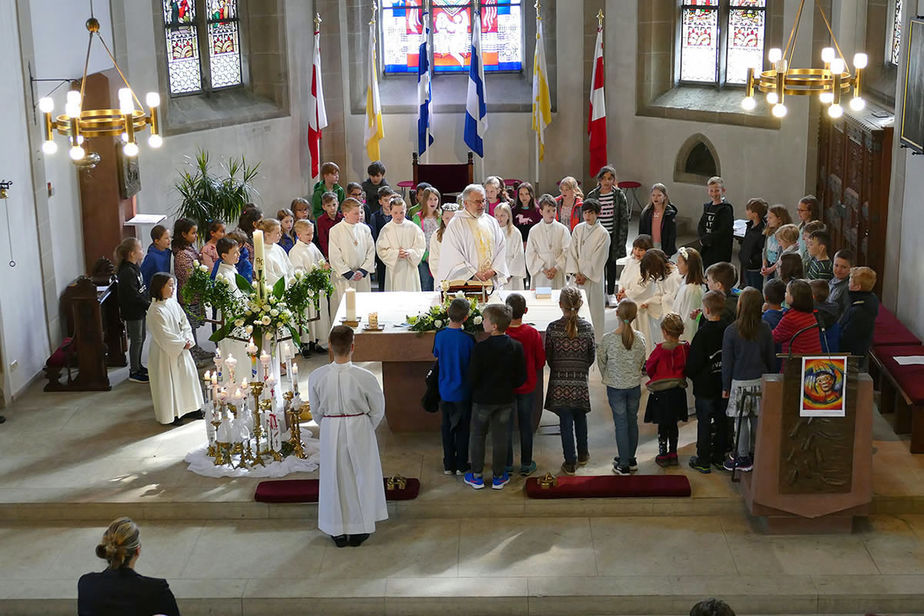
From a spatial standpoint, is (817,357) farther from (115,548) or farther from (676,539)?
(115,548)

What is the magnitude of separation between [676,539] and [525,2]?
38.1 feet

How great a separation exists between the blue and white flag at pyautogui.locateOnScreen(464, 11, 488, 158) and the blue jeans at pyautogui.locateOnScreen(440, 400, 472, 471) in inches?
349

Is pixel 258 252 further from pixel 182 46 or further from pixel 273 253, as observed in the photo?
pixel 182 46

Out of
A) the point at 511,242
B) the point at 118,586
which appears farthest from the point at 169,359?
the point at 118,586

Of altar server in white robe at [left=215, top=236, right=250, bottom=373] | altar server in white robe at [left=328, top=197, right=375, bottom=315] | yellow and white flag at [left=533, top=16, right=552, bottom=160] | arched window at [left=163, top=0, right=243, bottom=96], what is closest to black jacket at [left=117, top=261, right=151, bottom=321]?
altar server in white robe at [left=215, top=236, right=250, bottom=373]

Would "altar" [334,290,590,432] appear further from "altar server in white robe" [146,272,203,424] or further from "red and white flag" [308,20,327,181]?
"red and white flag" [308,20,327,181]

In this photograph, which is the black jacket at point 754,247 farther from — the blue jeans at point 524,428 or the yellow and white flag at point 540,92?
the yellow and white flag at point 540,92

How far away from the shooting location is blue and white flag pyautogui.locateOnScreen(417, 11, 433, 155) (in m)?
17.3

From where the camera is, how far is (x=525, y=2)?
1814cm

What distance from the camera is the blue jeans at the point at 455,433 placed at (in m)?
8.93

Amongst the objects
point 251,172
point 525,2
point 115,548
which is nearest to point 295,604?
point 115,548

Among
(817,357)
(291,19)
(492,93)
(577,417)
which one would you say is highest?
(291,19)

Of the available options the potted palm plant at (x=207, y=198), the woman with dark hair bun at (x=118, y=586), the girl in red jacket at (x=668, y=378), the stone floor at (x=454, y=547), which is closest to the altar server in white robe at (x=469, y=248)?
the stone floor at (x=454, y=547)

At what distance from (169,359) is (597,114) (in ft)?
29.8
